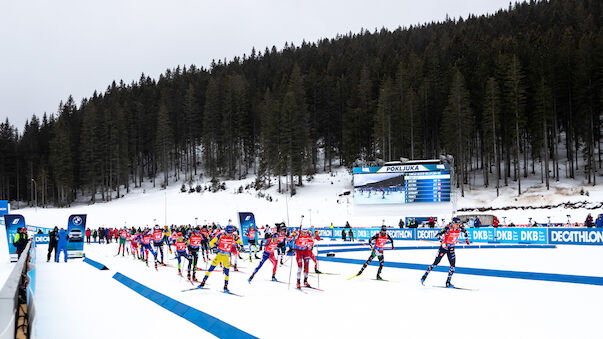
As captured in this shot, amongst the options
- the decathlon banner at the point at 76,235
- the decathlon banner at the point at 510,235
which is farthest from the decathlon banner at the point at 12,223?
the decathlon banner at the point at 510,235

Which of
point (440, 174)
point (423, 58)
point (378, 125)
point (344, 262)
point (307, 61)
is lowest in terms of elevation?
point (344, 262)

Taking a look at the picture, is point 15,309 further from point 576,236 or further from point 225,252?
point 576,236

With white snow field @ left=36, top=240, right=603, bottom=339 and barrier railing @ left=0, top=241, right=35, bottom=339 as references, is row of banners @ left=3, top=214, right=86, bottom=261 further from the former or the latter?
barrier railing @ left=0, top=241, right=35, bottom=339

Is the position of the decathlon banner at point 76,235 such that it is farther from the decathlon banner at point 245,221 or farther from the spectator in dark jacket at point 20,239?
the decathlon banner at point 245,221

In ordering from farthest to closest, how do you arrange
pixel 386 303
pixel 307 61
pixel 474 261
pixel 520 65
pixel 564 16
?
pixel 307 61 < pixel 564 16 < pixel 520 65 < pixel 474 261 < pixel 386 303

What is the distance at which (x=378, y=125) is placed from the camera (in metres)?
65.6

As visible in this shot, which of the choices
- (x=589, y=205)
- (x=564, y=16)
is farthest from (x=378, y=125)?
→ (x=564, y=16)

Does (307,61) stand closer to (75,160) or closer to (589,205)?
(75,160)

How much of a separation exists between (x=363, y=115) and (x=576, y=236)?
49193 millimetres

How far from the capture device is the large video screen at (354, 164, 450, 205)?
1650 inches

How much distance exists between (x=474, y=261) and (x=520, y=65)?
42.0 metres

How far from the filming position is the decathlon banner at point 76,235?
30594mm

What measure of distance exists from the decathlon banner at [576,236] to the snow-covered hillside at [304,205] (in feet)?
40.6

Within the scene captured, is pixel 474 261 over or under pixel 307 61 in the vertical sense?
under
